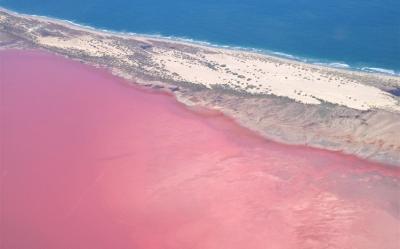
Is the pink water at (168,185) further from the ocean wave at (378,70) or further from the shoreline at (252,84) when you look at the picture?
the ocean wave at (378,70)

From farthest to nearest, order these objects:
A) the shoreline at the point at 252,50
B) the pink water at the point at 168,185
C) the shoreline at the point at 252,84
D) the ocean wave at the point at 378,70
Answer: the shoreline at the point at 252,50 → the ocean wave at the point at 378,70 → the shoreline at the point at 252,84 → the pink water at the point at 168,185

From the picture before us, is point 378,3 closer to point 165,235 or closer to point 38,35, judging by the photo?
point 38,35

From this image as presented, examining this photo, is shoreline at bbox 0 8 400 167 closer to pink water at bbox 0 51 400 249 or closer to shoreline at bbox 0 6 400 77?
shoreline at bbox 0 6 400 77

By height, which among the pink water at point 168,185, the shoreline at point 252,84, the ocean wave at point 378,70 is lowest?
the pink water at point 168,185

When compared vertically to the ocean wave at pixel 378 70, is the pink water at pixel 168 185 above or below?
below

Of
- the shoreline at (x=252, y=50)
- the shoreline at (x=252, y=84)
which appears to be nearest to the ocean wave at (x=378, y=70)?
the shoreline at (x=252, y=50)

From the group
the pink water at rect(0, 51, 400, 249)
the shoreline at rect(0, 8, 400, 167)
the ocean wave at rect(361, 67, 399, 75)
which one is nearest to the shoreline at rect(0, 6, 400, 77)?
the ocean wave at rect(361, 67, 399, 75)

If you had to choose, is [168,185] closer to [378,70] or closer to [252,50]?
[252,50]
